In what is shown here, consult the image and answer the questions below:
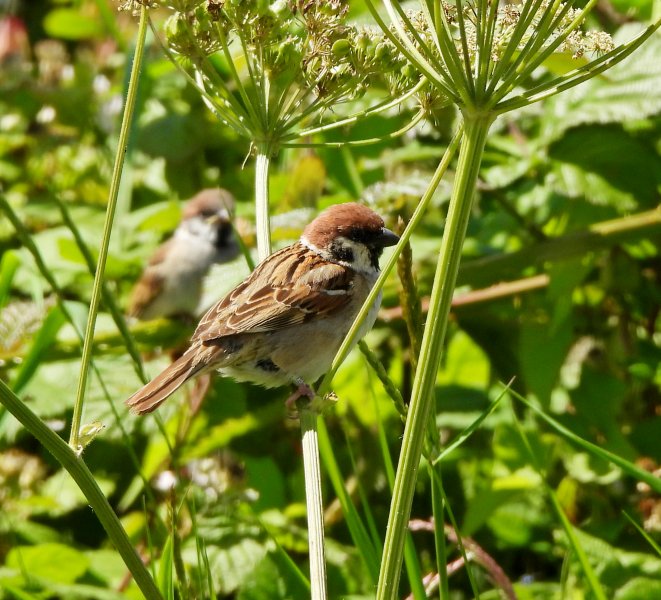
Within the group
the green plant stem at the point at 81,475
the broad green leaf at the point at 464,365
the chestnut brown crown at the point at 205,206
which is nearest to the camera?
the green plant stem at the point at 81,475

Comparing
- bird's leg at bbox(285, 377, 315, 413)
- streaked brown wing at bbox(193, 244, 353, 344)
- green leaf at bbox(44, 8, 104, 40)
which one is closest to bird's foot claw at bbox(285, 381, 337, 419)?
bird's leg at bbox(285, 377, 315, 413)

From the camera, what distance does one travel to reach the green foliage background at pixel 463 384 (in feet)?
9.30

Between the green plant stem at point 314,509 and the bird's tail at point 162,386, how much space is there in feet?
1.53

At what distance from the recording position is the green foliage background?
2.83 metres

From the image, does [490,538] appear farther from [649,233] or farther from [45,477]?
[45,477]

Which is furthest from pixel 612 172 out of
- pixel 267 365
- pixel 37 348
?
pixel 37 348

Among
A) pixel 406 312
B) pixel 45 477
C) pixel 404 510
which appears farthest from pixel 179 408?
pixel 404 510

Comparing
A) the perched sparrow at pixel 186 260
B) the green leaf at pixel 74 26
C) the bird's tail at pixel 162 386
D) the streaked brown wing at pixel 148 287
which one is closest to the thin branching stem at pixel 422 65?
the bird's tail at pixel 162 386

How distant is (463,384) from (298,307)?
932 mm

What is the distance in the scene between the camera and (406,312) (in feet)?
4.99

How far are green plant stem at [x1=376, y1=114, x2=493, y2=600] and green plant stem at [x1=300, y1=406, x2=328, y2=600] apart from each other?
0.45 feet

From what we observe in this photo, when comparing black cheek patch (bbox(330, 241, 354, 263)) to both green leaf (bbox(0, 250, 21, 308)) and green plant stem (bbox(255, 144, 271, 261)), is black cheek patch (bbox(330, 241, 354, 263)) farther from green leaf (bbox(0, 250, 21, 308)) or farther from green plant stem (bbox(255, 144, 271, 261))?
green plant stem (bbox(255, 144, 271, 261))

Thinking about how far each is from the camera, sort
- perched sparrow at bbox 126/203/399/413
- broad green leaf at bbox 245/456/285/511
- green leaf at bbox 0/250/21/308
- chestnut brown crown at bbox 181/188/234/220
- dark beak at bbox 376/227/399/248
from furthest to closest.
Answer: chestnut brown crown at bbox 181/188/234/220
broad green leaf at bbox 245/456/285/511
dark beak at bbox 376/227/399/248
perched sparrow at bbox 126/203/399/413
green leaf at bbox 0/250/21/308

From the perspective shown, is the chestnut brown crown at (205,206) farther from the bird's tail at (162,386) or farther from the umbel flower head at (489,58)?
the umbel flower head at (489,58)
